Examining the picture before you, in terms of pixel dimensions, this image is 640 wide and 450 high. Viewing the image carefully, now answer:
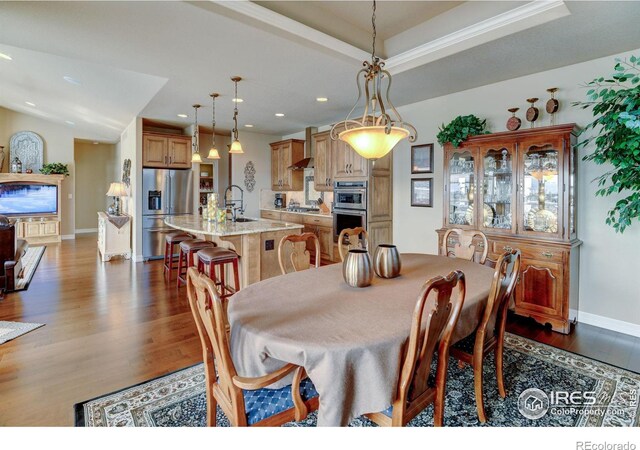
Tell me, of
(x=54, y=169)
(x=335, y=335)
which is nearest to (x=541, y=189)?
(x=335, y=335)

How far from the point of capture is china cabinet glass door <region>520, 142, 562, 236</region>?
3318mm

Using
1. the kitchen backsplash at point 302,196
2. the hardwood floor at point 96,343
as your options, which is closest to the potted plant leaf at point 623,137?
the hardwood floor at point 96,343

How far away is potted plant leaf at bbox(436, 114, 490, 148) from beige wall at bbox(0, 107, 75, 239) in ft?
31.1

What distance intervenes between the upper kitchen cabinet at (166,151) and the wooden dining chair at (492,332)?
613 centimetres

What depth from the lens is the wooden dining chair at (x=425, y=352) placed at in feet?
4.43

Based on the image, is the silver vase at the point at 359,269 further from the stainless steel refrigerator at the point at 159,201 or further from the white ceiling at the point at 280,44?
the stainless steel refrigerator at the point at 159,201

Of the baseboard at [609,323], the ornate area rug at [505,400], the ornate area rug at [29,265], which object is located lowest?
the ornate area rug at [505,400]

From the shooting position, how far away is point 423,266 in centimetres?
264

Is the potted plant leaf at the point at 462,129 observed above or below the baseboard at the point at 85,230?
above

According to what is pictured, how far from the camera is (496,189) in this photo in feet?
12.4

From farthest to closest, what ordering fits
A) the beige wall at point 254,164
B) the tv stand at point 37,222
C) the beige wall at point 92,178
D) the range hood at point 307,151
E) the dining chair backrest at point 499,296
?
the beige wall at point 92,178 < the tv stand at point 37,222 < the beige wall at point 254,164 < the range hood at point 307,151 < the dining chair backrest at point 499,296

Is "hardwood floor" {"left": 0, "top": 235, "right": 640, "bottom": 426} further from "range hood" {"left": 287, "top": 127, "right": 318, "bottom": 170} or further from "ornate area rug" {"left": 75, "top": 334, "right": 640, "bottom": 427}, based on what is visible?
"range hood" {"left": 287, "top": 127, "right": 318, "bottom": 170}

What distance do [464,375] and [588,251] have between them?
81.1 inches

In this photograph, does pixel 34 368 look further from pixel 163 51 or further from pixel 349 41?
pixel 349 41
